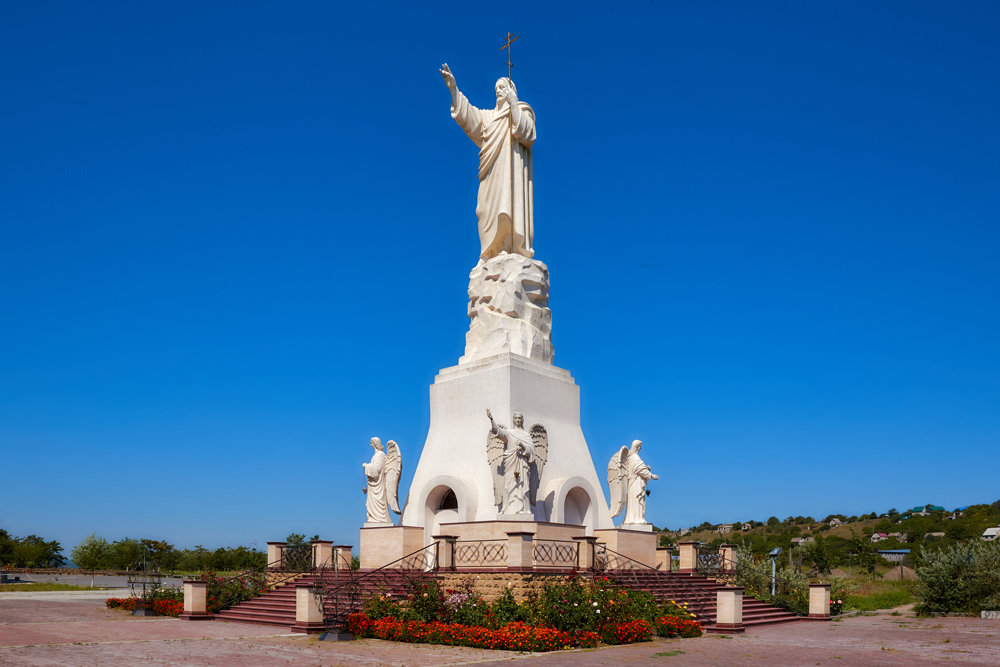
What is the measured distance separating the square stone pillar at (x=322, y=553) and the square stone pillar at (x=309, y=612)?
195 inches

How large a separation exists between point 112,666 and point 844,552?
4472 cm

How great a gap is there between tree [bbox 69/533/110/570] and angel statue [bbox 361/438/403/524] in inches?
1179

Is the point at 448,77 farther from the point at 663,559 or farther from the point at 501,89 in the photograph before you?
the point at 663,559

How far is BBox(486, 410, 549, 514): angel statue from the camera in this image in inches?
789

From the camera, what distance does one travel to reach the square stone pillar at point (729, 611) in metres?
17.8

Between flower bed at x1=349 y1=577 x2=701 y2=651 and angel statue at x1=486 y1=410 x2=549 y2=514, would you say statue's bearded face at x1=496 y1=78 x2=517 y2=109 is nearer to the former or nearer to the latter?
angel statue at x1=486 y1=410 x2=549 y2=514

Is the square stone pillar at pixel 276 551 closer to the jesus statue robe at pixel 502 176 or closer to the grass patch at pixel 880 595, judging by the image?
the jesus statue robe at pixel 502 176

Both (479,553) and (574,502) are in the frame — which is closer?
(479,553)

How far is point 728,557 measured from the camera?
2409 centimetres

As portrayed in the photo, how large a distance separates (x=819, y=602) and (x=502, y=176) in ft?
46.1

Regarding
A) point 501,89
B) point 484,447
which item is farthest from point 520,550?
point 501,89

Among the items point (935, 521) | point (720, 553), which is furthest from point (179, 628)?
point (935, 521)

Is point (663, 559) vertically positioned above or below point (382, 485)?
below

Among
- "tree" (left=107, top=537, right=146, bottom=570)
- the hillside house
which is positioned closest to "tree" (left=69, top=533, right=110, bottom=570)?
"tree" (left=107, top=537, right=146, bottom=570)
